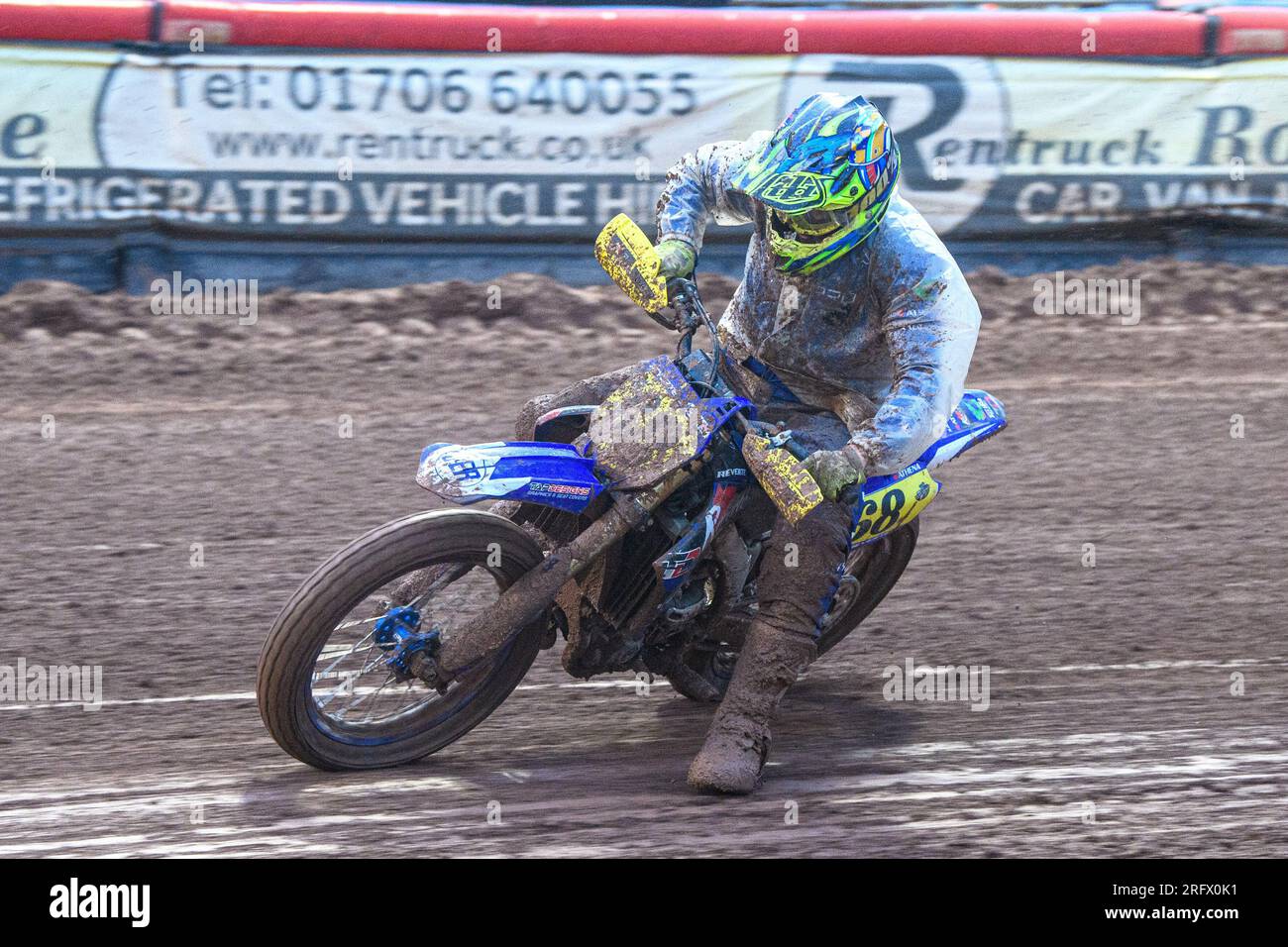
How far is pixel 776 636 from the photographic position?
4406mm

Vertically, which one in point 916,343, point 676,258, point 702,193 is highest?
point 702,193

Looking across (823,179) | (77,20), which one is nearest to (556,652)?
(823,179)

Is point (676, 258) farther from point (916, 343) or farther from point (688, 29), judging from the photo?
point (688, 29)

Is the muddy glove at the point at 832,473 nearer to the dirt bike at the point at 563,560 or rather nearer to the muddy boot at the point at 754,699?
the dirt bike at the point at 563,560

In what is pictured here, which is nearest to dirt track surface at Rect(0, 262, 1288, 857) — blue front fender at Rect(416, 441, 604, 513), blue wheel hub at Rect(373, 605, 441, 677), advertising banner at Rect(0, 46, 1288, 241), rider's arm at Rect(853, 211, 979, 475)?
blue wheel hub at Rect(373, 605, 441, 677)

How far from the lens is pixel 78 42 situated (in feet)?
28.7

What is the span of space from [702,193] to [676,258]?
404 mm

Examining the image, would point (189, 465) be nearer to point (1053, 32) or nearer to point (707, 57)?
point (707, 57)

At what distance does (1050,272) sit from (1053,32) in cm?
149

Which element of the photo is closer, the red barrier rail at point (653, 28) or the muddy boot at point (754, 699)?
the muddy boot at point (754, 699)

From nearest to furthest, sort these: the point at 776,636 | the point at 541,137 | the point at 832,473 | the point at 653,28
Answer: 1. the point at 832,473
2. the point at 776,636
3. the point at 541,137
4. the point at 653,28

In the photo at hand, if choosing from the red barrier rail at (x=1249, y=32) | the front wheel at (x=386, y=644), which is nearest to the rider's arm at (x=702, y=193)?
the front wheel at (x=386, y=644)

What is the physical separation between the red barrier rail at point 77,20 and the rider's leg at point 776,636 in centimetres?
611

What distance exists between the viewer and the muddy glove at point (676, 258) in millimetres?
4395
